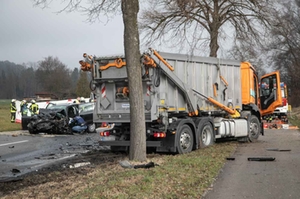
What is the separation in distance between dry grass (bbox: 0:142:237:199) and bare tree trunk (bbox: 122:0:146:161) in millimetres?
646

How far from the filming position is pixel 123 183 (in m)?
7.21

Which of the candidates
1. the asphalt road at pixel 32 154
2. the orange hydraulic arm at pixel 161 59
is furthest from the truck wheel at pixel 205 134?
the asphalt road at pixel 32 154

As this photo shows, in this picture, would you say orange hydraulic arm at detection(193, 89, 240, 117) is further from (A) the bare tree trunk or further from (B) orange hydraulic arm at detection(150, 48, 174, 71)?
(A) the bare tree trunk

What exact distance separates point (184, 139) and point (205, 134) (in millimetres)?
1761

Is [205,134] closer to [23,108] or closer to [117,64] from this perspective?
[117,64]

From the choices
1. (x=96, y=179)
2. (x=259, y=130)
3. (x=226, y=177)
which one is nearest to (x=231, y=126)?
(x=259, y=130)

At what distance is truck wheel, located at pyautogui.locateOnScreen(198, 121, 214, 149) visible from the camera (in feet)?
45.1

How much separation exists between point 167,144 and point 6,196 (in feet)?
20.1

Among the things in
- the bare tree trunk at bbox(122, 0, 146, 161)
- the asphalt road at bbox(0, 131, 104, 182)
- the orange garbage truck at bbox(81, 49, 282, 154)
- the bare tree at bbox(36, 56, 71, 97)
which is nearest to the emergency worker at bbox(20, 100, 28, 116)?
the asphalt road at bbox(0, 131, 104, 182)

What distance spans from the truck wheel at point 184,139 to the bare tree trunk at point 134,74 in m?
2.69

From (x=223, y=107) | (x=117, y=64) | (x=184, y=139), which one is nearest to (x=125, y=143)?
(x=184, y=139)

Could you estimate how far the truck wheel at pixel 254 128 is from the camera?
1709cm

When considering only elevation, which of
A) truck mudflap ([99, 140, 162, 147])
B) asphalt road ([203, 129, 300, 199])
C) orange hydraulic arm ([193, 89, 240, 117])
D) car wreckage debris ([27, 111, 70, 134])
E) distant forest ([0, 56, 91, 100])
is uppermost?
distant forest ([0, 56, 91, 100])

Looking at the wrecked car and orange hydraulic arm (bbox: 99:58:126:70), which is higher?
orange hydraulic arm (bbox: 99:58:126:70)
